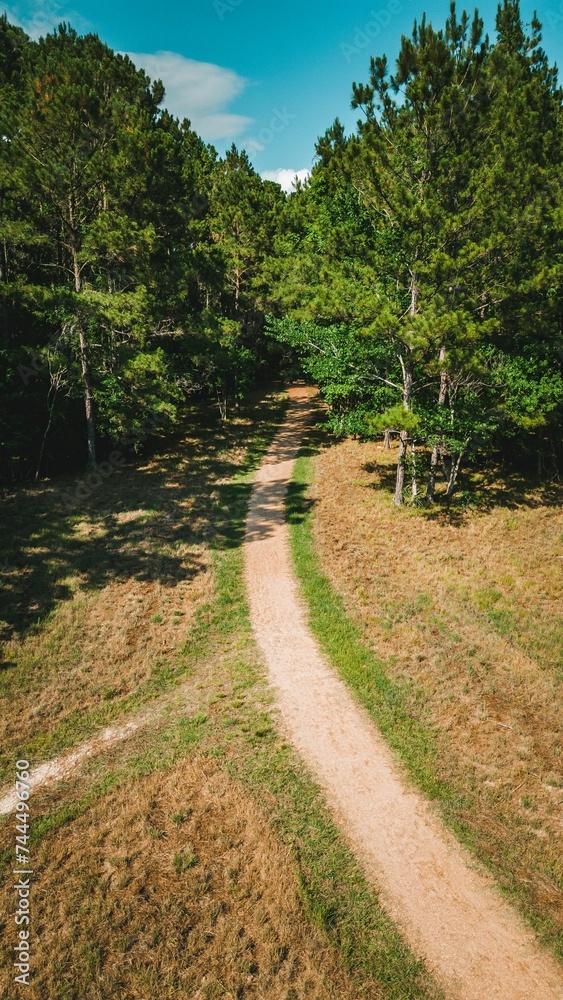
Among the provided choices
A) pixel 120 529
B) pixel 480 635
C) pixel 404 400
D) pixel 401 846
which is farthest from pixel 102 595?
pixel 404 400

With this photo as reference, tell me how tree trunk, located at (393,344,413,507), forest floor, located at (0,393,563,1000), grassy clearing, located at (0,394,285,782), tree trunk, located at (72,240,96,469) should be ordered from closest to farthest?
forest floor, located at (0,393,563,1000) < grassy clearing, located at (0,394,285,782) < tree trunk, located at (393,344,413,507) < tree trunk, located at (72,240,96,469)

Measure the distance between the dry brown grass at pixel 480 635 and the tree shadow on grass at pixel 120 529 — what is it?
4666mm

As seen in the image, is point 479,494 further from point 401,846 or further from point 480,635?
point 401,846

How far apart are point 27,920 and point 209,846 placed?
271 centimetres

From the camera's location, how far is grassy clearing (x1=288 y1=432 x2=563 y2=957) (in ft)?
25.7

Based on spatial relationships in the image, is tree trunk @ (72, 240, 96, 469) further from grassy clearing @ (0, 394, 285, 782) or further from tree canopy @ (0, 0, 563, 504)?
grassy clearing @ (0, 394, 285, 782)

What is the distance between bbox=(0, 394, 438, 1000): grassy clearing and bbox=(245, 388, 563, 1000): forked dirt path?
34 centimetres

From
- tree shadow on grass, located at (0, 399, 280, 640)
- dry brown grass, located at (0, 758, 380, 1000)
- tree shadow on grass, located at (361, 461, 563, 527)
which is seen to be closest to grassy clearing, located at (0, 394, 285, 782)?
tree shadow on grass, located at (0, 399, 280, 640)

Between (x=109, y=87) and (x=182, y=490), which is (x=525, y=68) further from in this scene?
(x=182, y=490)

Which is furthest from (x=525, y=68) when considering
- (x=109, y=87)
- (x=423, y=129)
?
(x=109, y=87)

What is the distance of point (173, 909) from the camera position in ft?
21.9

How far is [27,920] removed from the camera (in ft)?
22.0

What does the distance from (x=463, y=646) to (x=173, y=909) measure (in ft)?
28.0

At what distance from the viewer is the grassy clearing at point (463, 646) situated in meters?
7.84
